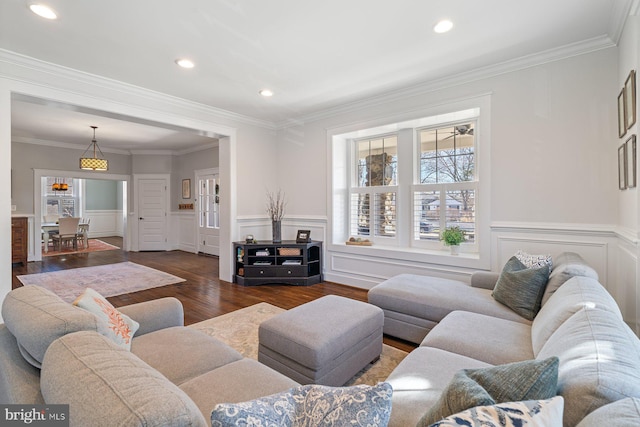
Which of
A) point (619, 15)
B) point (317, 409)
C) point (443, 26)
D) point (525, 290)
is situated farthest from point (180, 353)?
point (619, 15)

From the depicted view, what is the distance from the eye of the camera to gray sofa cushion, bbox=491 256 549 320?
84.8 inches

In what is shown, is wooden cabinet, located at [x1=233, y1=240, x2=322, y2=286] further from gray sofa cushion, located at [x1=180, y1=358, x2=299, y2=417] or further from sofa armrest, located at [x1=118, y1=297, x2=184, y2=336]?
gray sofa cushion, located at [x1=180, y1=358, x2=299, y2=417]

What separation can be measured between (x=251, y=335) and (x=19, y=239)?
6305mm

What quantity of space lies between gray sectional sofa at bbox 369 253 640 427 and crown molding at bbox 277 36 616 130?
6.14 ft

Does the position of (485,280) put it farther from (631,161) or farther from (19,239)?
(19,239)

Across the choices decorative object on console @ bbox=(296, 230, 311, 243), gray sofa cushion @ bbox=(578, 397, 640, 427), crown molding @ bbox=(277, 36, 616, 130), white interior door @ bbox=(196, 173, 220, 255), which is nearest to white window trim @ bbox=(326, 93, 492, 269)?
crown molding @ bbox=(277, 36, 616, 130)

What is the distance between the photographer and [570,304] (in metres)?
1.48

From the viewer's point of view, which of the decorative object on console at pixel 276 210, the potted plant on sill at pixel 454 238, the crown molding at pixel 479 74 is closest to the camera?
the crown molding at pixel 479 74

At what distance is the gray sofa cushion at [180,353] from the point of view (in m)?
1.44

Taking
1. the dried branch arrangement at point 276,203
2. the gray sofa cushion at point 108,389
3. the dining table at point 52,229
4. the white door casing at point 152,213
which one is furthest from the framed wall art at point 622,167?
the dining table at point 52,229

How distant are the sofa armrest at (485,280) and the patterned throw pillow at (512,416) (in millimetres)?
2388

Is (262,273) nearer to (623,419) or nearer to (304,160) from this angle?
(304,160)

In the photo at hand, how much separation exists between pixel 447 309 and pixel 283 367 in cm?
134

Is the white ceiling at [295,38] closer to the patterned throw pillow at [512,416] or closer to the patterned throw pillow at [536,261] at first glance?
the patterned throw pillow at [536,261]
